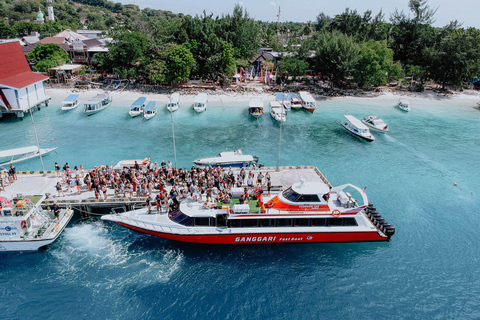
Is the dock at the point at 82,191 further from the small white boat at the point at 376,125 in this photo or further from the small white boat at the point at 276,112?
the small white boat at the point at 376,125

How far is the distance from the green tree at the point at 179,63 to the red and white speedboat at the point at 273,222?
4579cm

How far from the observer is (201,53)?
228ft

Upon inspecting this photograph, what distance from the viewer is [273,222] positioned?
78.0 ft

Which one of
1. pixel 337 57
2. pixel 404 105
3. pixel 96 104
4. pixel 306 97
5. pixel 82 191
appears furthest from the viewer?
pixel 337 57

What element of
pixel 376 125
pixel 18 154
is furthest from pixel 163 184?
pixel 376 125

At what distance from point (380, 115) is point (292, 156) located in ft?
91.0

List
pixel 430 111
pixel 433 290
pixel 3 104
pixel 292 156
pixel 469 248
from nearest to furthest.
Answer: pixel 433 290 < pixel 469 248 < pixel 292 156 < pixel 3 104 < pixel 430 111

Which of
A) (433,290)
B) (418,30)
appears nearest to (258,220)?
(433,290)

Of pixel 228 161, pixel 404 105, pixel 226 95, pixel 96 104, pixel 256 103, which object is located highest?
pixel 256 103

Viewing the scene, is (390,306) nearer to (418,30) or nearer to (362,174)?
(362,174)

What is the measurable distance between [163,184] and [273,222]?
1052cm

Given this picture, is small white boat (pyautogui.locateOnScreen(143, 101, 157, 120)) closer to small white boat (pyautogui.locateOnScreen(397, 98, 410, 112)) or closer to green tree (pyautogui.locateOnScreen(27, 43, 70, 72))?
green tree (pyautogui.locateOnScreen(27, 43, 70, 72))

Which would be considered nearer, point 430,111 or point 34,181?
point 34,181

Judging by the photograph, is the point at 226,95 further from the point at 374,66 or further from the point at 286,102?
the point at 374,66
